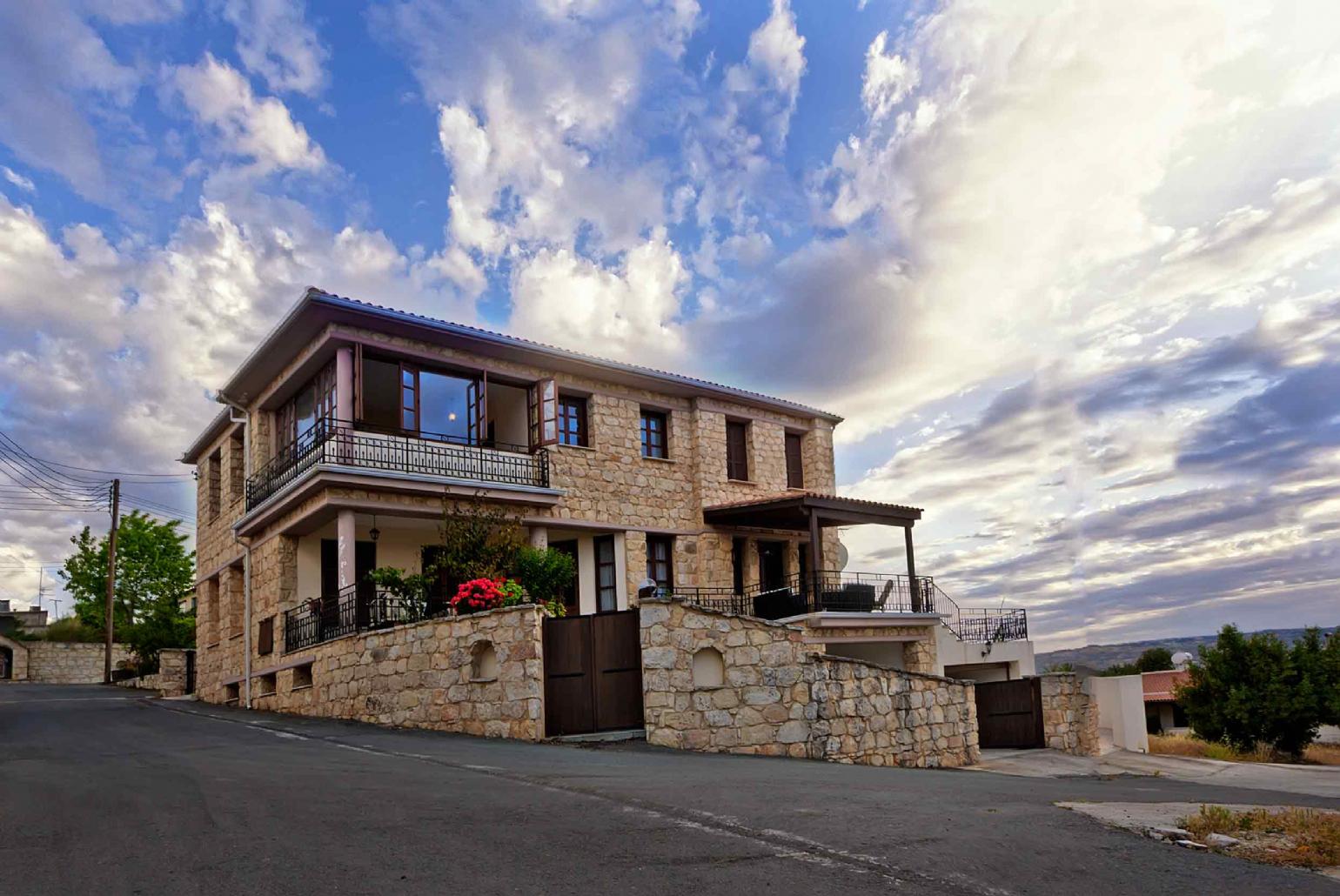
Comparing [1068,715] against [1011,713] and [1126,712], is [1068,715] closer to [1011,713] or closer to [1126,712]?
[1011,713]

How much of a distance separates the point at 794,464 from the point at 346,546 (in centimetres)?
1261

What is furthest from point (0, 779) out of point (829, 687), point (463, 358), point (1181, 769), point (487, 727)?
point (1181, 769)

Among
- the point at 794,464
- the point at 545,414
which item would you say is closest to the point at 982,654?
the point at 794,464

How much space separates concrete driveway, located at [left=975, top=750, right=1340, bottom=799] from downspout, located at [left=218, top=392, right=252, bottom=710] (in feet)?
46.6

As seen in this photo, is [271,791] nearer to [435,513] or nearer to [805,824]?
[805,824]

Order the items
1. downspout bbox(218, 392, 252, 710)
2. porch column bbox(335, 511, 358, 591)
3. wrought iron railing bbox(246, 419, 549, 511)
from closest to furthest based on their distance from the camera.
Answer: porch column bbox(335, 511, 358, 591) < wrought iron railing bbox(246, 419, 549, 511) < downspout bbox(218, 392, 252, 710)

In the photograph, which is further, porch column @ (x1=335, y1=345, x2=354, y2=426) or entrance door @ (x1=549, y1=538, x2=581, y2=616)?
entrance door @ (x1=549, y1=538, x2=581, y2=616)

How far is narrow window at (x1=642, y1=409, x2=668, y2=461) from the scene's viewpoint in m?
23.6

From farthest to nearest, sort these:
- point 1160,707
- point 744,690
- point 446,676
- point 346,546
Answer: point 1160,707
point 346,546
point 446,676
point 744,690

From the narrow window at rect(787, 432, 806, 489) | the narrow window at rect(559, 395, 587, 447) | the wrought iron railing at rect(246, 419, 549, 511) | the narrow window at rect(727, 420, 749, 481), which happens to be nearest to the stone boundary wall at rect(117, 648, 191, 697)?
the wrought iron railing at rect(246, 419, 549, 511)

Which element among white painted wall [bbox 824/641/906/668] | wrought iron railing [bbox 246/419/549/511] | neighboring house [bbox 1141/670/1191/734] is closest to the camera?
wrought iron railing [bbox 246/419/549/511]

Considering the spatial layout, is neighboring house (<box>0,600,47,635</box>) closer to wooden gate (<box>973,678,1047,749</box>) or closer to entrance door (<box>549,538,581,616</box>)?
entrance door (<box>549,538,581,616</box>)

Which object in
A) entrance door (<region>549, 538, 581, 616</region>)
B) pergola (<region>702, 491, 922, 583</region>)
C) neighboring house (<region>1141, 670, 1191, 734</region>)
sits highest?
pergola (<region>702, 491, 922, 583</region>)

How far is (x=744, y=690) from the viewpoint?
13312mm
